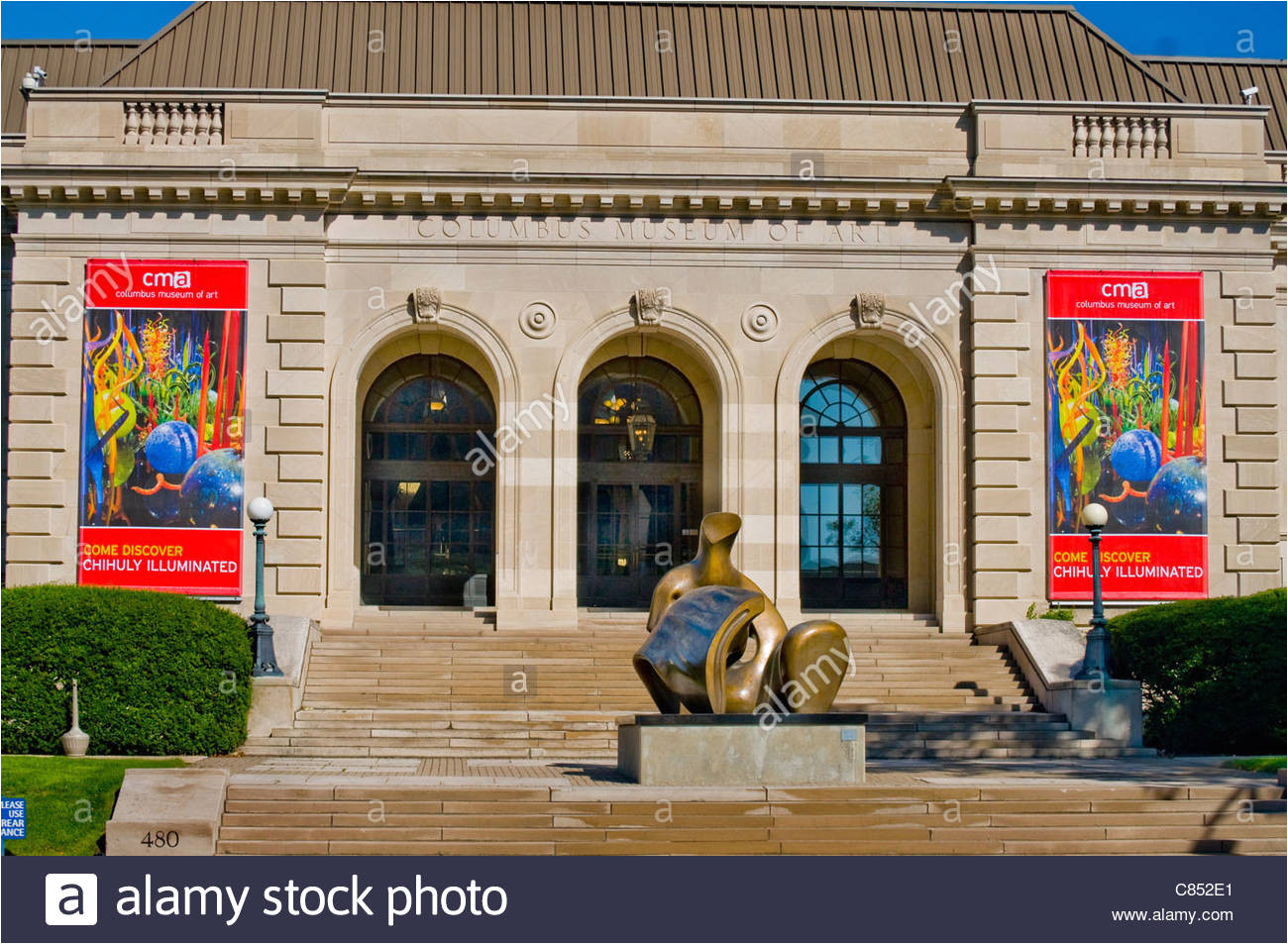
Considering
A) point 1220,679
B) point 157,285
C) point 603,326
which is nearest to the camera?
point 1220,679

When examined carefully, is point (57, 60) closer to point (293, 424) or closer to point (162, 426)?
point (162, 426)

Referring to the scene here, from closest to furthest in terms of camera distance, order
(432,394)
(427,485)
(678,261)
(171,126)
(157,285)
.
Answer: (157,285), (171,126), (678,261), (427,485), (432,394)

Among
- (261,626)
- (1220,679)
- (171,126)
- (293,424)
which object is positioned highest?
(171,126)

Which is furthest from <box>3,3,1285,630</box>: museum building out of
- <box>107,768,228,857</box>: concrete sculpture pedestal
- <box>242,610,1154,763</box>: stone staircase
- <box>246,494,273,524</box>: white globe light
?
<box>107,768,228,857</box>: concrete sculpture pedestal

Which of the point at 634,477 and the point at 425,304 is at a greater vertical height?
the point at 425,304

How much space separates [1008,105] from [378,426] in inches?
558

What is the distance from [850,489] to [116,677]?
53.4ft

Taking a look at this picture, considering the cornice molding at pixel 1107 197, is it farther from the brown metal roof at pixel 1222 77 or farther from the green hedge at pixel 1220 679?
the green hedge at pixel 1220 679

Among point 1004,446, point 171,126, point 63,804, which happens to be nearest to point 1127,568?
point 1004,446

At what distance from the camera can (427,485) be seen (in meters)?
37.0

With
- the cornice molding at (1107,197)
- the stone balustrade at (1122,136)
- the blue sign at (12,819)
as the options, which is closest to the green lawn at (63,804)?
the blue sign at (12,819)

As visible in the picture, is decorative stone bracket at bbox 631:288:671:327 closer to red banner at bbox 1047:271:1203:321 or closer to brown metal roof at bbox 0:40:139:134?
red banner at bbox 1047:271:1203:321

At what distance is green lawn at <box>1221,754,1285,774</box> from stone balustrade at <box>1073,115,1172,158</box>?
45.6ft

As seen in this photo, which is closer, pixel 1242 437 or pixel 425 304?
pixel 425 304
